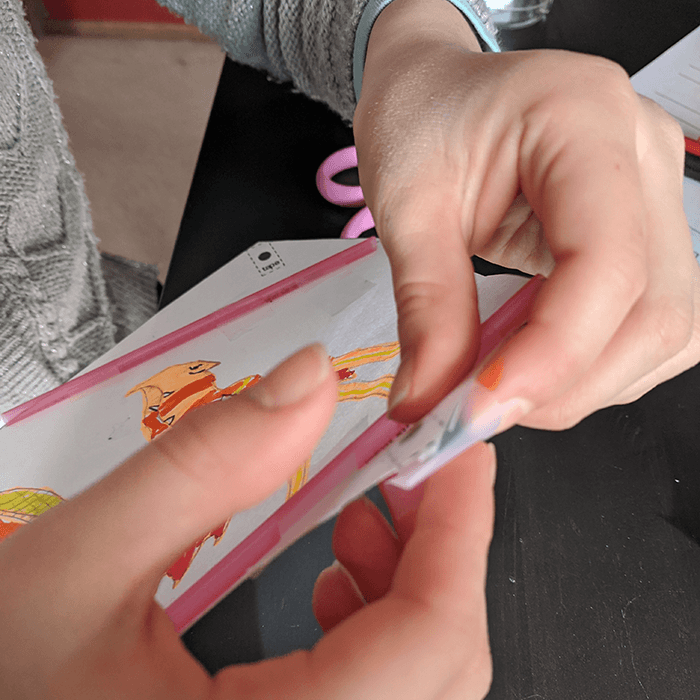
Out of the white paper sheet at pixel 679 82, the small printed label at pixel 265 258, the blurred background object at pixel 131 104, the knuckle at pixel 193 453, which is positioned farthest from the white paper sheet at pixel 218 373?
the blurred background object at pixel 131 104

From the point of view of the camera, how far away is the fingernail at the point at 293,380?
19 centimetres

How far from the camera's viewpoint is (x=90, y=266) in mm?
445

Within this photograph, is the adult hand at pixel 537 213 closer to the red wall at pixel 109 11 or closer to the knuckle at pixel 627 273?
the knuckle at pixel 627 273

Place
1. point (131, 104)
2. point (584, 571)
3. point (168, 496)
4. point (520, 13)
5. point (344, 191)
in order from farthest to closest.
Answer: point (131, 104) < point (520, 13) < point (344, 191) < point (584, 571) < point (168, 496)

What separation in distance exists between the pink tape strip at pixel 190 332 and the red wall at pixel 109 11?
1.22 m

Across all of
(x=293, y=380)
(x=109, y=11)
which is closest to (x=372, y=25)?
(x=293, y=380)

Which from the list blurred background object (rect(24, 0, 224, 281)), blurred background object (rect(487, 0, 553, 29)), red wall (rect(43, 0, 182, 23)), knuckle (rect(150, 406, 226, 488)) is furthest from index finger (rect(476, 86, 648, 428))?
red wall (rect(43, 0, 182, 23))

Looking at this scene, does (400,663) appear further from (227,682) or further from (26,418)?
(26,418)

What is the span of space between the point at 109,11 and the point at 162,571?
1.57 m

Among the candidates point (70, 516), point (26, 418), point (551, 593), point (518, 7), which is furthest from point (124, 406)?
point (518, 7)

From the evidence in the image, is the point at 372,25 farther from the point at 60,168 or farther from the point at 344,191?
the point at 60,168

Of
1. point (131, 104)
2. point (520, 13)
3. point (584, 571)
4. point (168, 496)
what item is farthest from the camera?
point (131, 104)

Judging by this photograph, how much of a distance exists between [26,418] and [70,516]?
0.61 ft

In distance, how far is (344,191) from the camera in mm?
438
